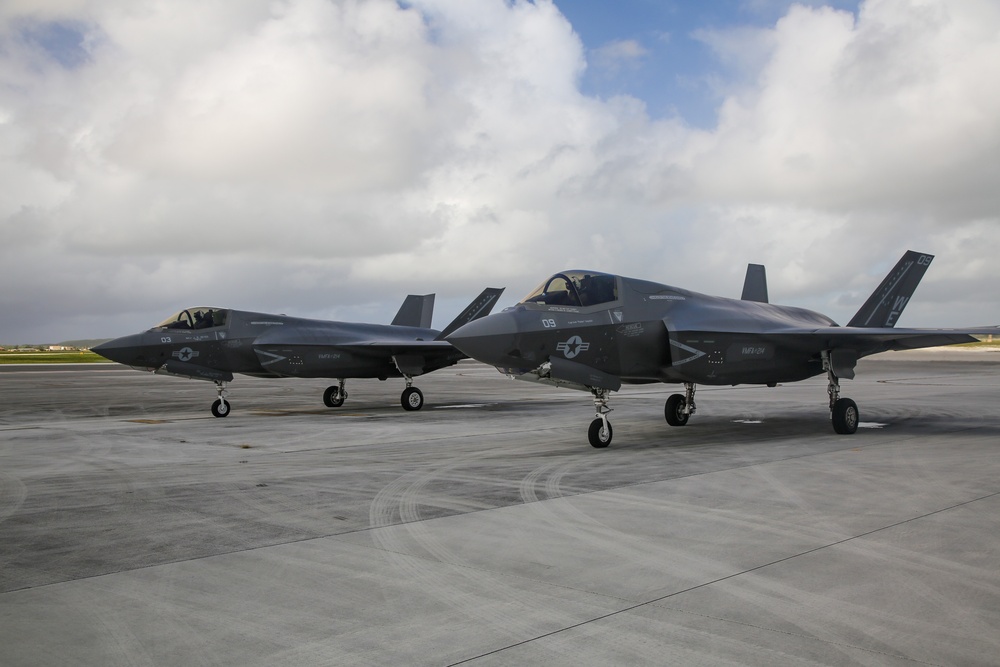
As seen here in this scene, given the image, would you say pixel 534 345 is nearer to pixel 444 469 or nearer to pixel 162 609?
pixel 444 469

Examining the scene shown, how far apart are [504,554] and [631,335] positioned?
27.6ft

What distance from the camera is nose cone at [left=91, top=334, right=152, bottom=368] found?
2030 centimetres

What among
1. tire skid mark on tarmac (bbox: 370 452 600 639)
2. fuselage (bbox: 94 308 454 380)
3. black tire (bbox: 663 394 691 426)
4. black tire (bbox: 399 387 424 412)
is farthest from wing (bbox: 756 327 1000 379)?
fuselage (bbox: 94 308 454 380)

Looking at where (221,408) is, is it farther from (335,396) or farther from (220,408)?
(335,396)

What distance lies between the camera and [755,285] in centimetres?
2095

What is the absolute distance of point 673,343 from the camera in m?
14.1

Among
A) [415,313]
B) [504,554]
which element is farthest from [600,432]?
[415,313]

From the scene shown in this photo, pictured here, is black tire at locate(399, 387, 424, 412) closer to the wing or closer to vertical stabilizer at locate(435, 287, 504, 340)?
vertical stabilizer at locate(435, 287, 504, 340)

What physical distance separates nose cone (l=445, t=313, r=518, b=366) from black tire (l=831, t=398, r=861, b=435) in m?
6.61

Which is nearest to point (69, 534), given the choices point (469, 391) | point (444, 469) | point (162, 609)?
point (162, 609)

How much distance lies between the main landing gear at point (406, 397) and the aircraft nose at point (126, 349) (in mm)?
5532

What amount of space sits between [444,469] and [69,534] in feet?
15.9

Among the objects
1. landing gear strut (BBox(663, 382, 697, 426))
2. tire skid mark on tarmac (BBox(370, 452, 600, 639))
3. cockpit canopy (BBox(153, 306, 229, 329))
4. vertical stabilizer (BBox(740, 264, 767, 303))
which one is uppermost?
vertical stabilizer (BBox(740, 264, 767, 303))


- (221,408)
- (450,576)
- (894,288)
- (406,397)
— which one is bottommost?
(450,576)
